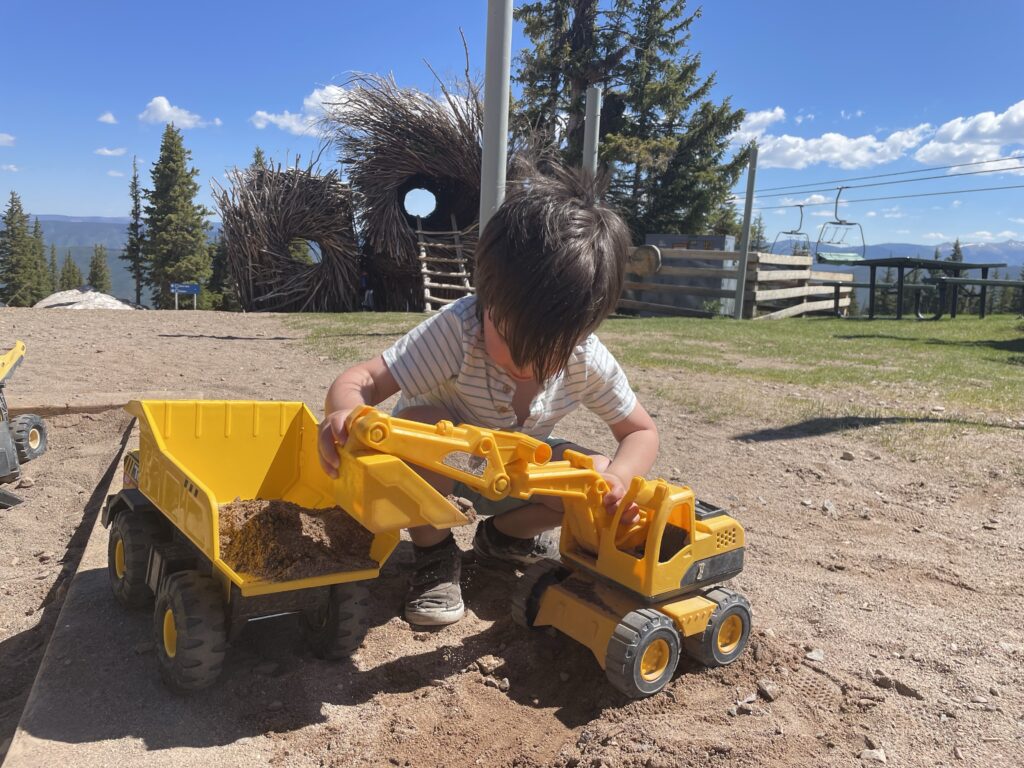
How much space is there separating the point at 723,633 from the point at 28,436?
2893 mm

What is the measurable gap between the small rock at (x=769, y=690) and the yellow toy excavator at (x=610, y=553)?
0.28 feet

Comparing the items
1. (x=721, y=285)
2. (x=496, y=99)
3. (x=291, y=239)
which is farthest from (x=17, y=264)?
(x=496, y=99)

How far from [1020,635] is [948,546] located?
2.00 ft

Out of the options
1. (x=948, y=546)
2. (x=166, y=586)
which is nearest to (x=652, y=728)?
(x=166, y=586)

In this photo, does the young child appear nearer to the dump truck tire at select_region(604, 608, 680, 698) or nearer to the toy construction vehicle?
the dump truck tire at select_region(604, 608, 680, 698)

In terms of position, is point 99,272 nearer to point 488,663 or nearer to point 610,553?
point 488,663

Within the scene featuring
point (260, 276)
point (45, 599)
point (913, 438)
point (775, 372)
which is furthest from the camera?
point (260, 276)

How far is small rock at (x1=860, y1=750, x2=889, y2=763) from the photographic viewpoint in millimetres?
1383

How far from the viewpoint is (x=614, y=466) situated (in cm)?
176

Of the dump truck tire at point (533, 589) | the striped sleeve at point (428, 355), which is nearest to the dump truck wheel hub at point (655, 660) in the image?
the dump truck tire at point (533, 589)

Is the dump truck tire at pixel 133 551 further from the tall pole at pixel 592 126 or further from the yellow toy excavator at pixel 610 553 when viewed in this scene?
the tall pole at pixel 592 126

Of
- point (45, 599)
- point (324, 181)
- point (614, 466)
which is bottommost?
point (45, 599)

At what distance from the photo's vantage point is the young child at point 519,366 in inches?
58.6

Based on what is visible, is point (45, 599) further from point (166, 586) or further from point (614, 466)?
point (614, 466)
